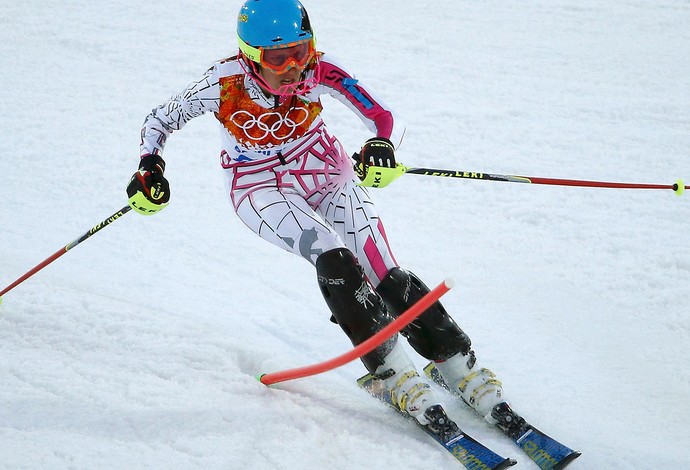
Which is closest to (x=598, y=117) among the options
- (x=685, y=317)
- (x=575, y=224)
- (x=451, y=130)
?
(x=451, y=130)

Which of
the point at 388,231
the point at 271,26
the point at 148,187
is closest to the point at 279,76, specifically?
the point at 271,26

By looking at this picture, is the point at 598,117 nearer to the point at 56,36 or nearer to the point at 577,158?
the point at 577,158

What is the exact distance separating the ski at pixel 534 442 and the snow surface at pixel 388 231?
Result: 0.19ft

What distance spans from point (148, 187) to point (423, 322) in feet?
4.15

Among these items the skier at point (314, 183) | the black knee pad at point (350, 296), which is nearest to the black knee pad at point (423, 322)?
the skier at point (314, 183)

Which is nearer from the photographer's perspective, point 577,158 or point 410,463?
point 410,463

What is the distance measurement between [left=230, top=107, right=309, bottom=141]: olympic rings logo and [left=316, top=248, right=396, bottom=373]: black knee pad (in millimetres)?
613

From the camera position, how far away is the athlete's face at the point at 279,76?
3.12 m

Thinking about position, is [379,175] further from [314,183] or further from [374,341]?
[374,341]

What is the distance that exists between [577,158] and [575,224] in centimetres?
105

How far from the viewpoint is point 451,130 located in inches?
255

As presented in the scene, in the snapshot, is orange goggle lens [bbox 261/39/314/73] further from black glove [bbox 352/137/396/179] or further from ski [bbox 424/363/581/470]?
ski [bbox 424/363/581/470]

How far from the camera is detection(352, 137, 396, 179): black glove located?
3.21m

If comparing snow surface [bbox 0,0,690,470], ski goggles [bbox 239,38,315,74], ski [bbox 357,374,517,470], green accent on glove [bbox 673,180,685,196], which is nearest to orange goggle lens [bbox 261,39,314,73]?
ski goggles [bbox 239,38,315,74]
